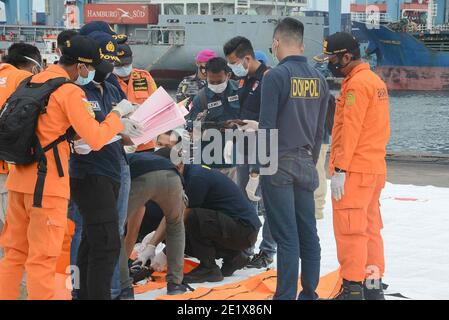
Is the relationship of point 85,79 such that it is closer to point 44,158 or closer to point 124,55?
point 44,158

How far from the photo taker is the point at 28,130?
3.89 metres

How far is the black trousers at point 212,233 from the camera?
555 cm

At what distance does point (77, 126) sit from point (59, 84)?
23 cm

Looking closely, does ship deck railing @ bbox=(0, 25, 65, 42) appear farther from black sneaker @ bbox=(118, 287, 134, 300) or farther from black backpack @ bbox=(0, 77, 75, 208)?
black backpack @ bbox=(0, 77, 75, 208)

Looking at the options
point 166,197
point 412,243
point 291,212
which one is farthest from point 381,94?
point 412,243

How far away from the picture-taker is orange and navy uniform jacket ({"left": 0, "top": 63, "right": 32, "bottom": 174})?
5270mm

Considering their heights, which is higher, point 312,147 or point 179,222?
point 312,147

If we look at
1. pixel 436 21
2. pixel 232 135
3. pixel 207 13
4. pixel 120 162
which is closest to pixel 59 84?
pixel 120 162

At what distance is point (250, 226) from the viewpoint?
18.6 feet

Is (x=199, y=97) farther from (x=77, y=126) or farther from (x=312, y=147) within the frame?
(x=77, y=126)

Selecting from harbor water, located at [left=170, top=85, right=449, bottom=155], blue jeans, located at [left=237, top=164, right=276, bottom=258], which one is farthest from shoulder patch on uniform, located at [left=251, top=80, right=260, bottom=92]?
harbor water, located at [left=170, top=85, right=449, bottom=155]

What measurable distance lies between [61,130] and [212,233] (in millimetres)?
1845

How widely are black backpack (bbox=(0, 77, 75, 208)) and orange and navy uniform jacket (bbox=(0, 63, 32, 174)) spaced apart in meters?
1.32

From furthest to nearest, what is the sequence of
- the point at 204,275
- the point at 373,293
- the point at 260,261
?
the point at 260,261
the point at 204,275
the point at 373,293
